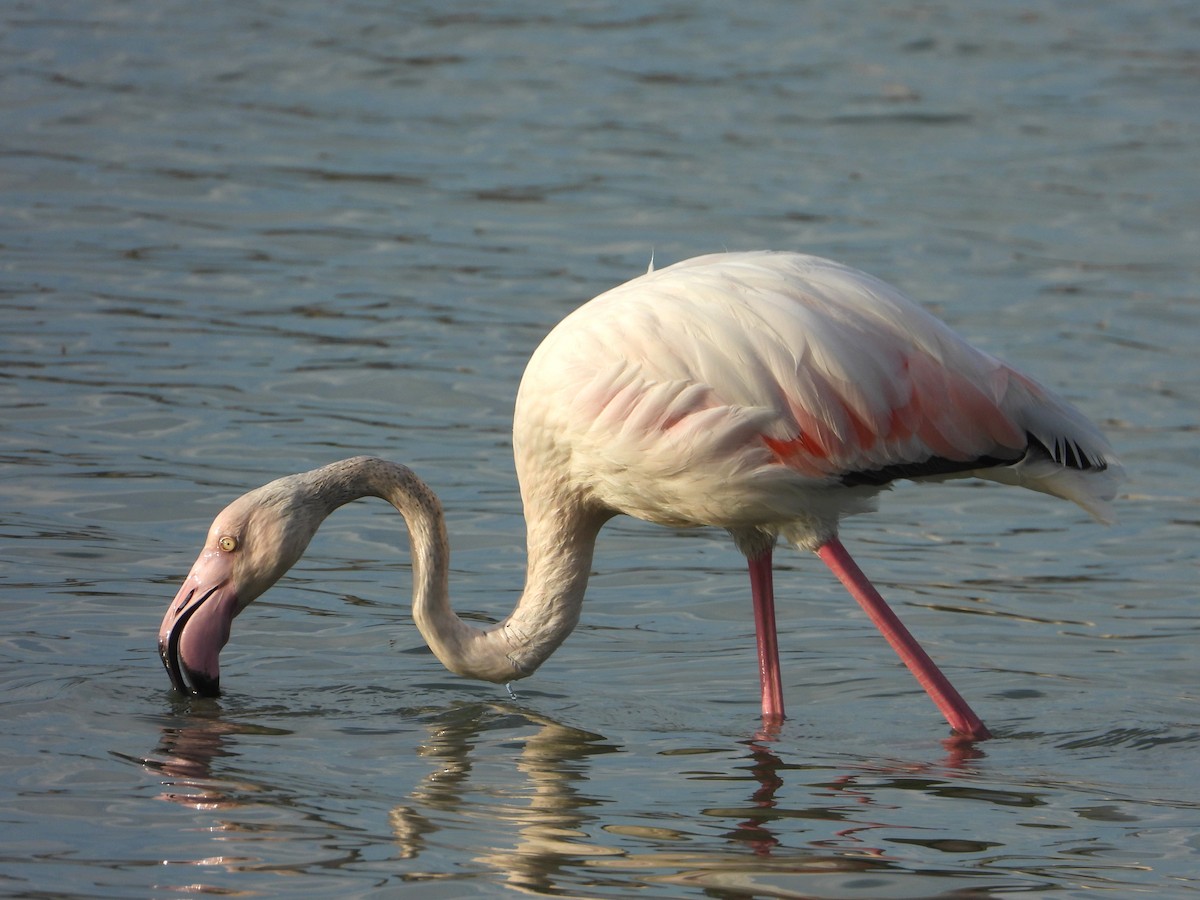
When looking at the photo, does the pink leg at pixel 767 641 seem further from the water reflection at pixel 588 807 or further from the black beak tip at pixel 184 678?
the black beak tip at pixel 184 678

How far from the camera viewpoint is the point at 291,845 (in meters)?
4.58

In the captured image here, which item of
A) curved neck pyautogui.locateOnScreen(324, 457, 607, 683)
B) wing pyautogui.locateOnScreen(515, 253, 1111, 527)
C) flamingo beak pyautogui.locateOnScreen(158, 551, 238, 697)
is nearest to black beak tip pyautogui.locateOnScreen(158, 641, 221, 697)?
flamingo beak pyautogui.locateOnScreen(158, 551, 238, 697)

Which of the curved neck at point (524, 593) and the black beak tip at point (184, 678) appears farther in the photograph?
the curved neck at point (524, 593)

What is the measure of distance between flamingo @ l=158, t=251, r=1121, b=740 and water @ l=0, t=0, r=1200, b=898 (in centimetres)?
32

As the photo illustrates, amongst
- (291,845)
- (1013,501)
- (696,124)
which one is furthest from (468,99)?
(291,845)

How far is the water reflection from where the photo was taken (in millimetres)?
4531

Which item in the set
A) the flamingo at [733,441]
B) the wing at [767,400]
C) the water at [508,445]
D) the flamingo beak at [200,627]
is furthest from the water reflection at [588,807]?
the wing at [767,400]

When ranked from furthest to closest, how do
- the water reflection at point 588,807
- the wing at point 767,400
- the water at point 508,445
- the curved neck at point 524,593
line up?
the curved neck at point 524,593
the wing at point 767,400
the water at point 508,445
the water reflection at point 588,807

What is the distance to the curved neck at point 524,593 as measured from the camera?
6.00m

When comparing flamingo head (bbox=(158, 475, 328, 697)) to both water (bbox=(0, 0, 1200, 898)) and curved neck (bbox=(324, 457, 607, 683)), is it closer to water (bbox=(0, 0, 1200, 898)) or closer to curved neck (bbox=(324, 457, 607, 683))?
water (bbox=(0, 0, 1200, 898))

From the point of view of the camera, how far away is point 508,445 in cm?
909

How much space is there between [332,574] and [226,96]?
360 inches

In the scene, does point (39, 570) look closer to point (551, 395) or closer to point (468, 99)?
point (551, 395)

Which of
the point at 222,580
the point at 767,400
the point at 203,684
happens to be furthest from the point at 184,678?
the point at 767,400
